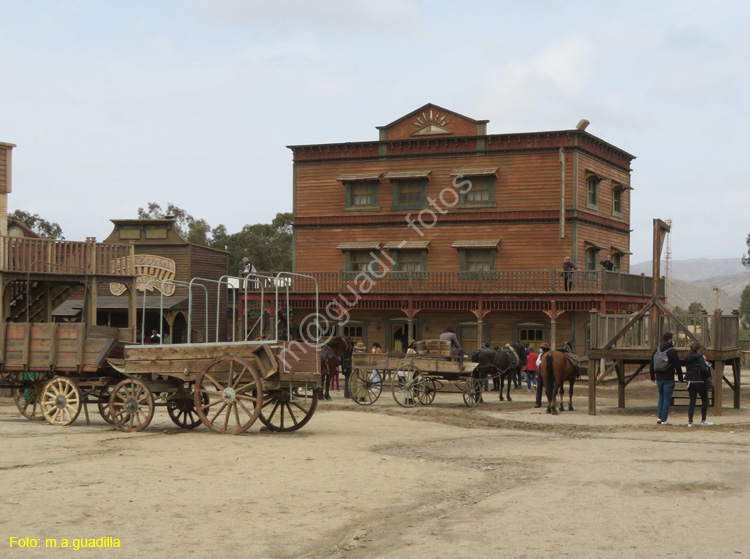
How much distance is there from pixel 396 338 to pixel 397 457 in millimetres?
26148

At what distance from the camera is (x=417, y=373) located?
2203 cm

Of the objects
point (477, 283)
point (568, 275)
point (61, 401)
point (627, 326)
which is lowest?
point (61, 401)

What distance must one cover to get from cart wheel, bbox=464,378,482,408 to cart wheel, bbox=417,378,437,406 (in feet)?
2.76

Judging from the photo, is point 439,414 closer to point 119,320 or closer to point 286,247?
point 119,320

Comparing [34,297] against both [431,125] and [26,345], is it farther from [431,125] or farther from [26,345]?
[431,125]

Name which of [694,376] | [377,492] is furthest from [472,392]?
[377,492]

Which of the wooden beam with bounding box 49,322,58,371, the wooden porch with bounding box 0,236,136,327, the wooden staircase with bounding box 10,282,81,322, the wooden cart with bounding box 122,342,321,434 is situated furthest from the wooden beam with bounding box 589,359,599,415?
the wooden staircase with bounding box 10,282,81,322

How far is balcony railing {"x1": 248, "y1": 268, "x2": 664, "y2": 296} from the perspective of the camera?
34375 millimetres

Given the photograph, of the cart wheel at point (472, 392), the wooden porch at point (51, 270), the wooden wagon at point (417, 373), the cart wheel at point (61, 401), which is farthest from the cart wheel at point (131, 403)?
the wooden porch at point (51, 270)

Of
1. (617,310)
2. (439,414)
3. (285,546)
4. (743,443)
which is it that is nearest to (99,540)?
(285,546)

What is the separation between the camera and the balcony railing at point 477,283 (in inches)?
1353

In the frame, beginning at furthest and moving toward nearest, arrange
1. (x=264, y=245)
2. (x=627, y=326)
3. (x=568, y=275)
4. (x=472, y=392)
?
(x=264, y=245) → (x=568, y=275) → (x=472, y=392) → (x=627, y=326)

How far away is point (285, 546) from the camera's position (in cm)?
779

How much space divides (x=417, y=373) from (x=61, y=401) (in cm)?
868
